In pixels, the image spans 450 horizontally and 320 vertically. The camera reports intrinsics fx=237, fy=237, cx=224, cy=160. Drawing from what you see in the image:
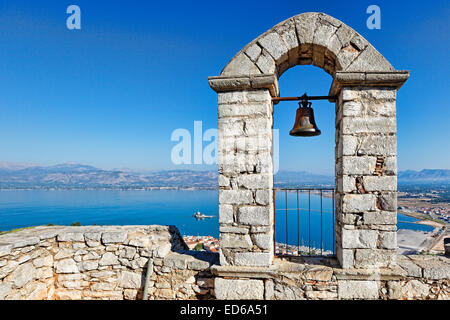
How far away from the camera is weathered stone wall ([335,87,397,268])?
2.45 m

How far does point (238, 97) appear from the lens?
2.67 m

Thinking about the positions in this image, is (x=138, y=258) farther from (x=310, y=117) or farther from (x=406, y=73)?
(x=406, y=73)

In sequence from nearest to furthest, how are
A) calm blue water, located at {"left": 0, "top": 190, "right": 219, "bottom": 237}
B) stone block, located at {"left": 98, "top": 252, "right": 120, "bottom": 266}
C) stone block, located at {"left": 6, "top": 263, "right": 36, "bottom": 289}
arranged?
stone block, located at {"left": 6, "top": 263, "right": 36, "bottom": 289} < stone block, located at {"left": 98, "top": 252, "right": 120, "bottom": 266} < calm blue water, located at {"left": 0, "top": 190, "right": 219, "bottom": 237}

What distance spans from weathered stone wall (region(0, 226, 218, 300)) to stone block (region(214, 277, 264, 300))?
230 mm

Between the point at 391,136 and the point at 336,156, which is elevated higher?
the point at 391,136

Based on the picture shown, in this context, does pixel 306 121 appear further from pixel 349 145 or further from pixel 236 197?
pixel 236 197

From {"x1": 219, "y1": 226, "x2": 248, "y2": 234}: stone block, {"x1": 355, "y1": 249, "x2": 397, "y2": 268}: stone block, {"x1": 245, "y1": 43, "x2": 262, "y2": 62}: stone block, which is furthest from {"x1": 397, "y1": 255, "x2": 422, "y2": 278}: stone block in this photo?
{"x1": 245, "y1": 43, "x2": 262, "y2": 62}: stone block

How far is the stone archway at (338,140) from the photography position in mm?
2453

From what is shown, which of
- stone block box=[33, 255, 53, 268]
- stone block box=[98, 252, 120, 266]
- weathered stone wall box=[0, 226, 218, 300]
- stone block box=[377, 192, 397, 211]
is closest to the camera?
stone block box=[377, 192, 397, 211]

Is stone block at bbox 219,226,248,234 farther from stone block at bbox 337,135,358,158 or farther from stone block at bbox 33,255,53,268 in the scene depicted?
stone block at bbox 33,255,53,268

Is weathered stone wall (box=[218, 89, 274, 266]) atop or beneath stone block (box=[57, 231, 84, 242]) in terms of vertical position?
atop

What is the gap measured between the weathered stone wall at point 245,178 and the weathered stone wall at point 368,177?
0.80 m

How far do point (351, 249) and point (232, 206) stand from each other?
1323 millimetres
